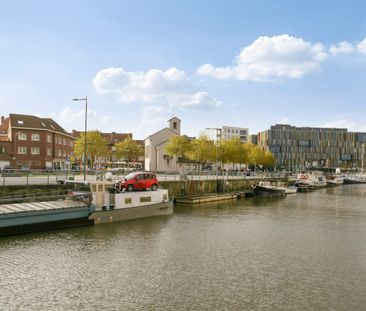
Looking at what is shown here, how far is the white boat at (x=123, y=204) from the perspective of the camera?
3500cm

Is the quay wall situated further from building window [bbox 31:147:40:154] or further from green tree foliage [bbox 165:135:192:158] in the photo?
building window [bbox 31:147:40:154]

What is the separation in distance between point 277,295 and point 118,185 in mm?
24766

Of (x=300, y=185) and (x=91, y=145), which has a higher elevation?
(x=91, y=145)

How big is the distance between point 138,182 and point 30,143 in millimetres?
47405

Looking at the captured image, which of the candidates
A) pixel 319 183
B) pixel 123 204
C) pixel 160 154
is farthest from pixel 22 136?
pixel 319 183

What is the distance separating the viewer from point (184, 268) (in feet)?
71.2

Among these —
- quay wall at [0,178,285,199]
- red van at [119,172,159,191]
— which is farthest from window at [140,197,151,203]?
quay wall at [0,178,285,199]

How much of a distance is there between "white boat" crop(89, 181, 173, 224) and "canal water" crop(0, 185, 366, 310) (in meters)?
1.36

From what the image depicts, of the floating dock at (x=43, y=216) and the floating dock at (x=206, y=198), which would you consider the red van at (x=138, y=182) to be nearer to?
the floating dock at (x=43, y=216)

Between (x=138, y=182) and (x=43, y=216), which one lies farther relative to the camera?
(x=138, y=182)

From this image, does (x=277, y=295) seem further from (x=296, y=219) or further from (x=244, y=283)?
(x=296, y=219)

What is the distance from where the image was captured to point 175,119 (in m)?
105

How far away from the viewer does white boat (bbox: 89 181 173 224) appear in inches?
1378

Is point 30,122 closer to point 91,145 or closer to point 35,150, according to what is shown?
point 35,150
